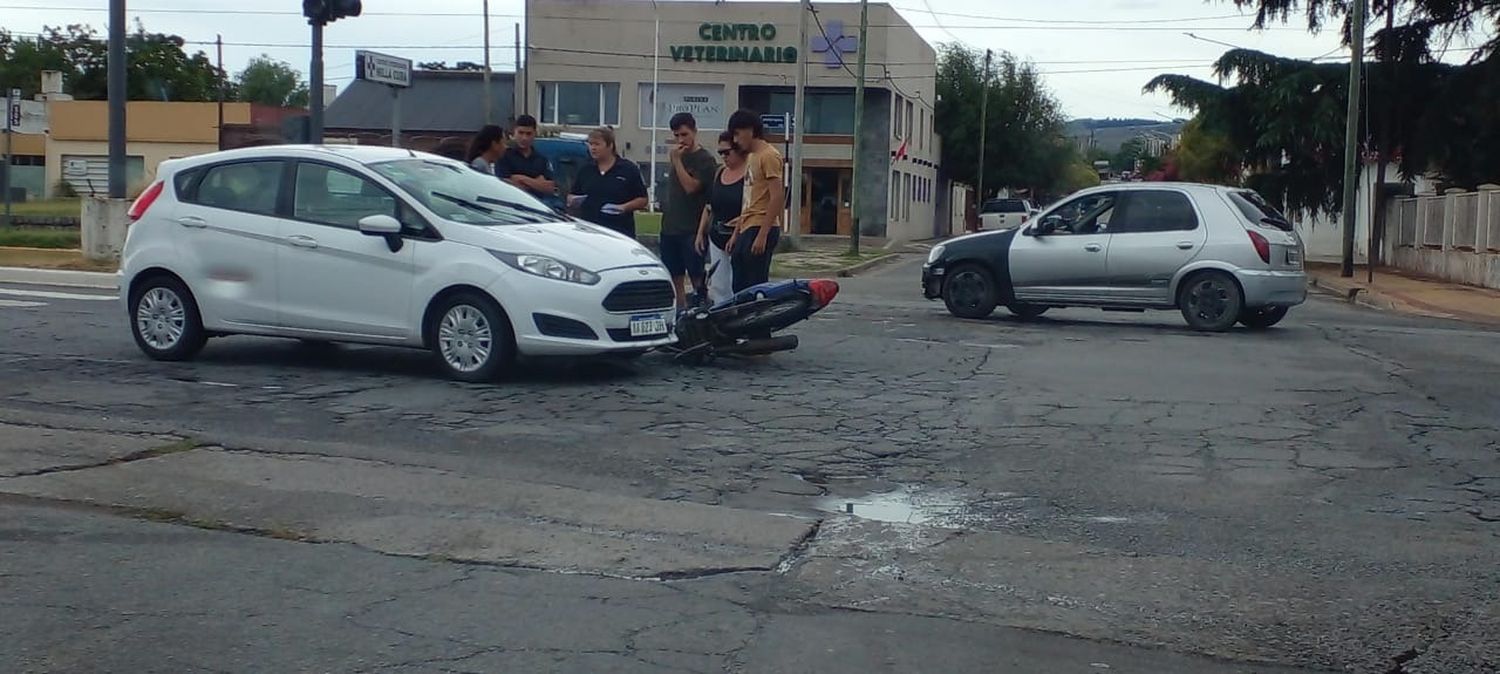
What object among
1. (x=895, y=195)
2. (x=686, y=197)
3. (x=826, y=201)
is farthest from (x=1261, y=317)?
(x=895, y=195)

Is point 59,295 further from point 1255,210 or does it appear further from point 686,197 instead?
point 1255,210

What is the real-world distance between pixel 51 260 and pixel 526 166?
40.8 ft

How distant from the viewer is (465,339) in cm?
1055

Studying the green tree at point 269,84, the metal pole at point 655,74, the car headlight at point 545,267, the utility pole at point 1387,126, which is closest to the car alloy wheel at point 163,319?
the car headlight at point 545,267

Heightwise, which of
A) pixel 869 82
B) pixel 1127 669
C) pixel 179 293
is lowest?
pixel 1127 669

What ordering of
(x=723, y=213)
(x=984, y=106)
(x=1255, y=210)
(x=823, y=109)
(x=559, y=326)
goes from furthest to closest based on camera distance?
(x=984, y=106)
(x=823, y=109)
(x=1255, y=210)
(x=723, y=213)
(x=559, y=326)

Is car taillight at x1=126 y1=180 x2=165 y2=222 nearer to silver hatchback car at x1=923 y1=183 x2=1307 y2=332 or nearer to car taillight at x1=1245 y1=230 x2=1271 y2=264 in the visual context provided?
silver hatchback car at x1=923 y1=183 x2=1307 y2=332

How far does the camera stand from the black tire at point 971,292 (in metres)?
17.0

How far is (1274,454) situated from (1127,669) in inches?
158

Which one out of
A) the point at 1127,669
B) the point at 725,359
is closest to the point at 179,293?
the point at 725,359

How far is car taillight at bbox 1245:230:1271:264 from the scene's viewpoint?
1588cm

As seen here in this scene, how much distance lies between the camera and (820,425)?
938cm

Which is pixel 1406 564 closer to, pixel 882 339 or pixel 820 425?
pixel 820 425

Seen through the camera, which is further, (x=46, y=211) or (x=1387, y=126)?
(x=46, y=211)
